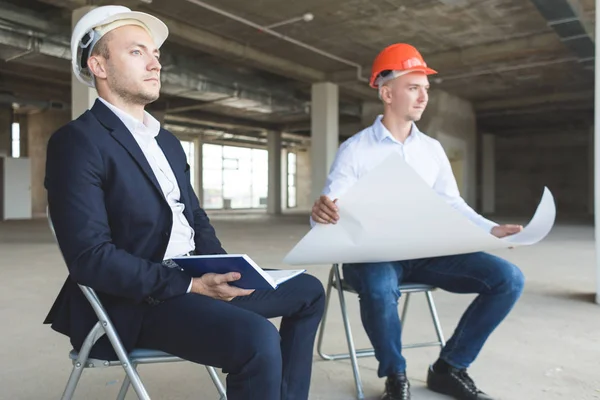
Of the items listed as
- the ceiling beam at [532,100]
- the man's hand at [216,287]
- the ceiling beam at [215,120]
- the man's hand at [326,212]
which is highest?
the ceiling beam at [532,100]

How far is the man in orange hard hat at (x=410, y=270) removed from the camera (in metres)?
1.91

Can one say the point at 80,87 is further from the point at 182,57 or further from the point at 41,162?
the point at 41,162

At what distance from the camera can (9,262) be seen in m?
5.72

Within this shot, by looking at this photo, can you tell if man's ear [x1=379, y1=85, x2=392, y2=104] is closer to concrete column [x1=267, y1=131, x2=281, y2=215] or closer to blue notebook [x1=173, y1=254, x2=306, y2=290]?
blue notebook [x1=173, y1=254, x2=306, y2=290]

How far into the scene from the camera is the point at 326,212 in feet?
5.75

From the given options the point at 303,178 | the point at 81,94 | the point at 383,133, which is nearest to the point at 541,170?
the point at 303,178

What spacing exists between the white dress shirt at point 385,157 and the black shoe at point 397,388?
681 millimetres

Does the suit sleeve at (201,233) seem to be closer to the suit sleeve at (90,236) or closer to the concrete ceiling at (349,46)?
the suit sleeve at (90,236)

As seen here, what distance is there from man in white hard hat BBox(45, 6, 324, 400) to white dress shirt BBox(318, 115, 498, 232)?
718 millimetres

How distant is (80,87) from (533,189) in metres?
21.1

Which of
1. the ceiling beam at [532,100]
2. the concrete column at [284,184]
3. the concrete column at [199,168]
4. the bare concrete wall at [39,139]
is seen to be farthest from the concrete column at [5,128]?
the ceiling beam at [532,100]

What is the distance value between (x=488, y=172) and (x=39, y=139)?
17.2 metres

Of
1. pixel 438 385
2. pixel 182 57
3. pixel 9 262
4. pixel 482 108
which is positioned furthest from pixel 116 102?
pixel 482 108

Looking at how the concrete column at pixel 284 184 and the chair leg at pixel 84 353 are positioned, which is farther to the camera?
the concrete column at pixel 284 184
